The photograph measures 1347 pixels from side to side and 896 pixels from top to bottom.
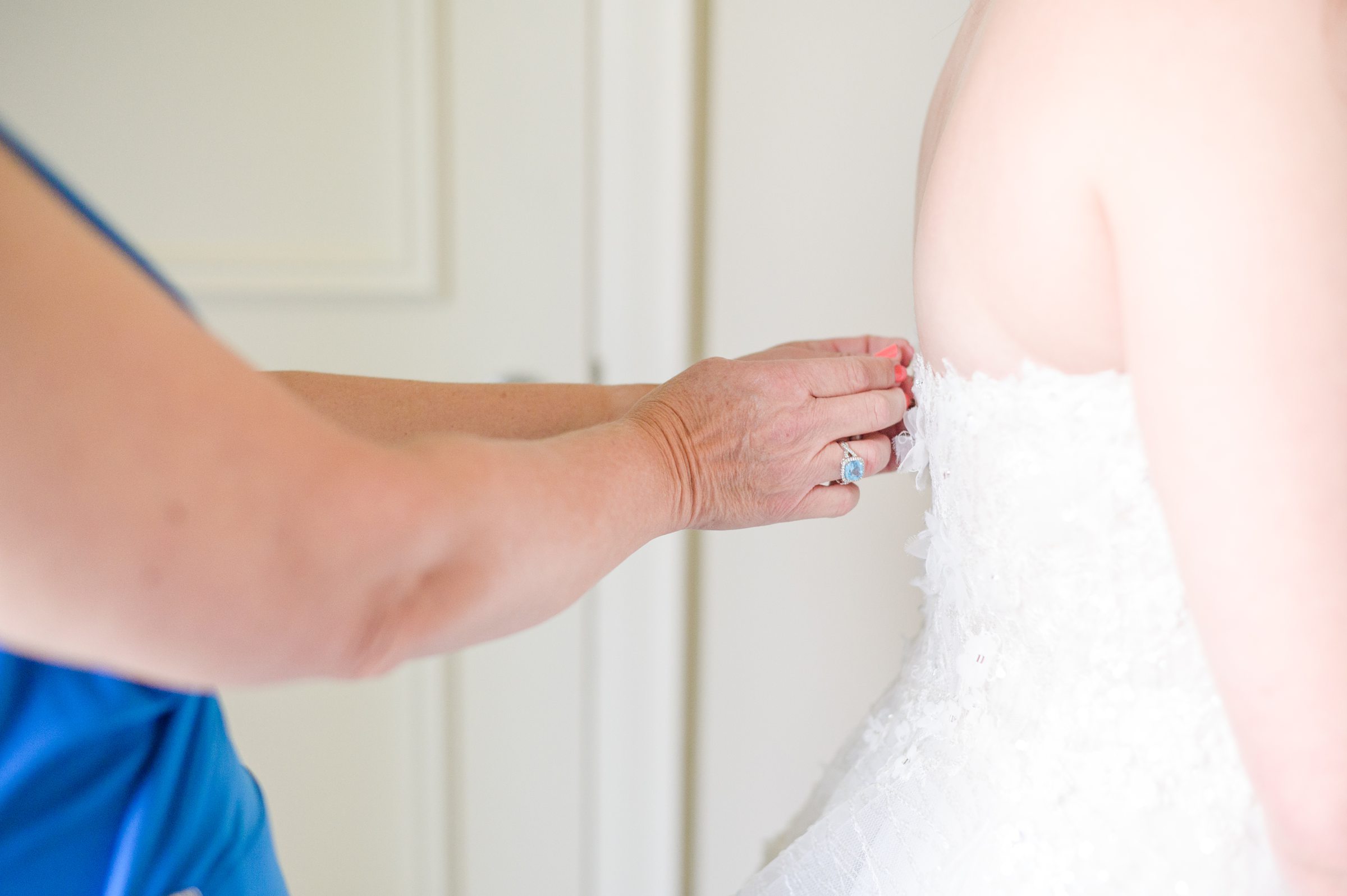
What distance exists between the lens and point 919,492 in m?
1.19

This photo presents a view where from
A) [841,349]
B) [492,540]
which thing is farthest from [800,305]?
[492,540]

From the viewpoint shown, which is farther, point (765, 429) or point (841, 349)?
point (841, 349)

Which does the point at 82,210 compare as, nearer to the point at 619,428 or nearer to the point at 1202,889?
the point at 619,428

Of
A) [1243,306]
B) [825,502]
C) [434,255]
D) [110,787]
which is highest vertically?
[434,255]

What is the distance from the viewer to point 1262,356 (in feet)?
1.34

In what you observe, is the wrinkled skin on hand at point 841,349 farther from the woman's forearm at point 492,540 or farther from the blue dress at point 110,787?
the blue dress at point 110,787

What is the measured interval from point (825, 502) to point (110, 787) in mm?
495

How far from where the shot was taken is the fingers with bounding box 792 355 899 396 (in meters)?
0.66

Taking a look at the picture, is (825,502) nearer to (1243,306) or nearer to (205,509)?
(1243,306)

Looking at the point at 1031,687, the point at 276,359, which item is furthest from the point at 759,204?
the point at 1031,687

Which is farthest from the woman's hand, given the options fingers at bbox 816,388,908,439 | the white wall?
the white wall

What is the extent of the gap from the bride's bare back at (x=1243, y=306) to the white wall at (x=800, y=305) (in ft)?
2.25

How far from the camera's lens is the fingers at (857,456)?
669mm

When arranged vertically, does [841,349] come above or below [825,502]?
above
